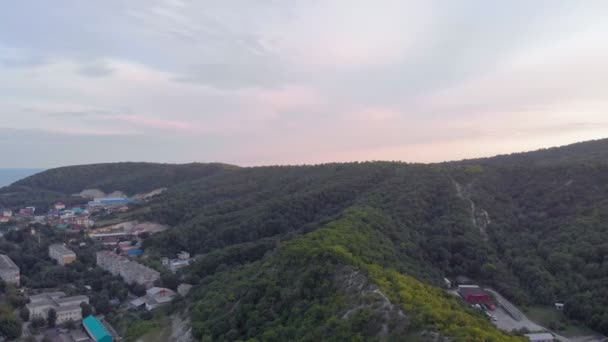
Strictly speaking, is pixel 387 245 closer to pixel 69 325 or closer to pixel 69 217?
pixel 69 325

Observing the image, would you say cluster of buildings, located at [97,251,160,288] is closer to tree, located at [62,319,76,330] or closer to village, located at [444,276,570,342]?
tree, located at [62,319,76,330]

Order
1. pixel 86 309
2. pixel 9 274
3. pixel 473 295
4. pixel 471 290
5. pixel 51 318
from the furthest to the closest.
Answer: pixel 9 274, pixel 86 309, pixel 51 318, pixel 471 290, pixel 473 295

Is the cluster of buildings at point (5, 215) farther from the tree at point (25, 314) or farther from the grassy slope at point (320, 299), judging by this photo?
the grassy slope at point (320, 299)

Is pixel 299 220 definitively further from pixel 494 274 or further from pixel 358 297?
pixel 358 297

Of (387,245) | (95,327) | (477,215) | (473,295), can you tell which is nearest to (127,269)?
(95,327)

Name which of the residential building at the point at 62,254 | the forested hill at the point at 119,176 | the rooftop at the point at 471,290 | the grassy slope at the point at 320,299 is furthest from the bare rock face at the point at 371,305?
the forested hill at the point at 119,176

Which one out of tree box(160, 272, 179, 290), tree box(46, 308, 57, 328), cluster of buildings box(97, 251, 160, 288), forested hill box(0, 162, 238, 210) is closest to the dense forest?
tree box(160, 272, 179, 290)
